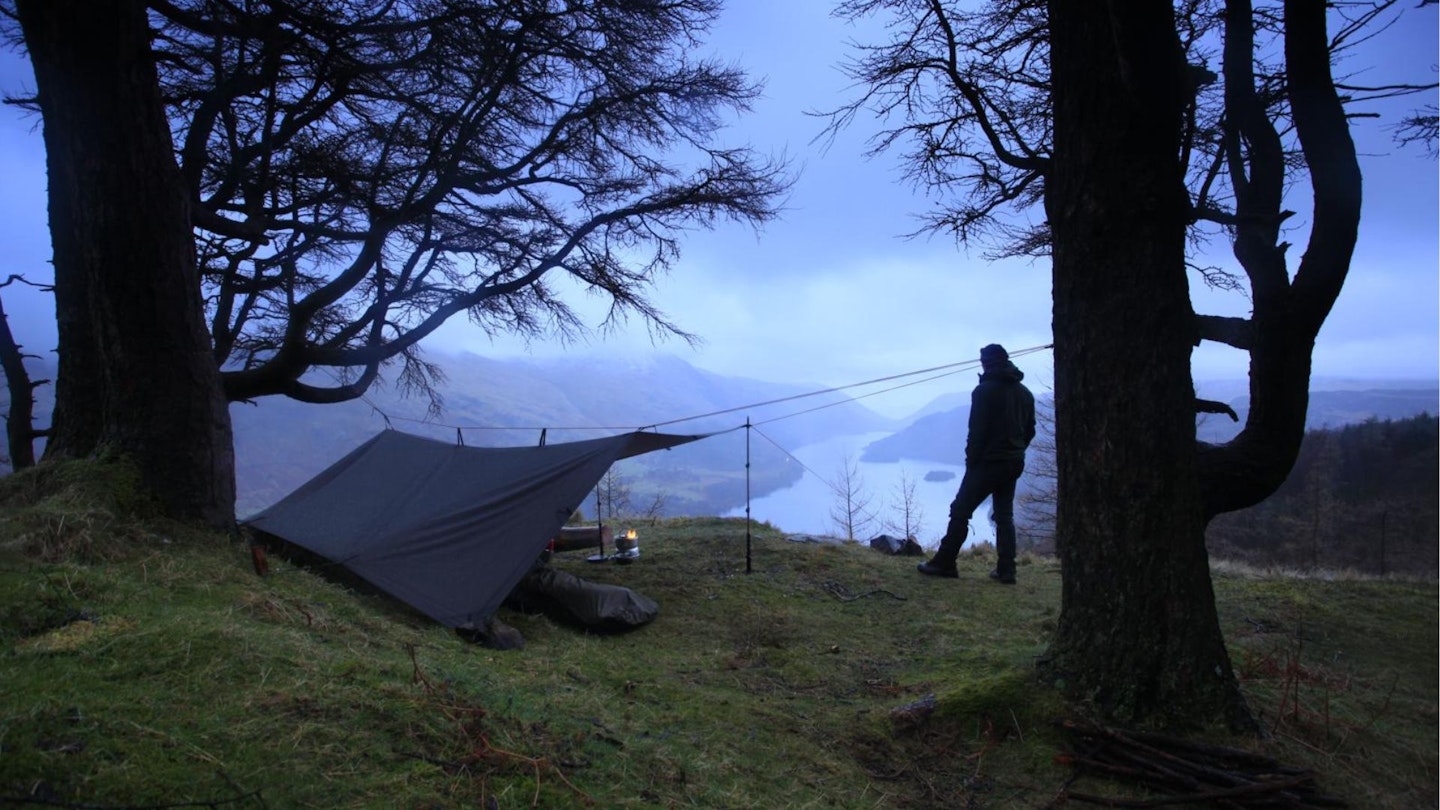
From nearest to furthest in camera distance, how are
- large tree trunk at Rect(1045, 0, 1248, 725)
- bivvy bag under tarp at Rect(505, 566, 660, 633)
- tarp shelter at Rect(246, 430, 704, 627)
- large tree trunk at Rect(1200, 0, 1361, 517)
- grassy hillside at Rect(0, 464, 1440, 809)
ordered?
grassy hillside at Rect(0, 464, 1440, 809)
large tree trunk at Rect(1045, 0, 1248, 725)
large tree trunk at Rect(1200, 0, 1361, 517)
tarp shelter at Rect(246, 430, 704, 627)
bivvy bag under tarp at Rect(505, 566, 660, 633)

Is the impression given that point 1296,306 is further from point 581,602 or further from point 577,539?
point 577,539

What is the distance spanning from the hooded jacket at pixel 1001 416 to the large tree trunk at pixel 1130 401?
326cm

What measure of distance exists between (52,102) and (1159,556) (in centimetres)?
641

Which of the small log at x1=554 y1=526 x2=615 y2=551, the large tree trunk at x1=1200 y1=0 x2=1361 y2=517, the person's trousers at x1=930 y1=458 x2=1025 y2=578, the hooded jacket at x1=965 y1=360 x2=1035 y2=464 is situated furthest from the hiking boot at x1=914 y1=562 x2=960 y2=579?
the large tree trunk at x1=1200 y1=0 x2=1361 y2=517

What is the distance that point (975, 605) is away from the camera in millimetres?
5949

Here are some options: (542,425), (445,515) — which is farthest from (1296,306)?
(542,425)

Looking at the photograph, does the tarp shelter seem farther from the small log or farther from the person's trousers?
the person's trousers

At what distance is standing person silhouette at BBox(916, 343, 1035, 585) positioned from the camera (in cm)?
650

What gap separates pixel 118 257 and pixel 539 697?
12.4ft

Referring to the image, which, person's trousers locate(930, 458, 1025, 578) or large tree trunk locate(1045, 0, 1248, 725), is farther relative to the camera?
person's trousers locate(930, 458, 1025, 578)

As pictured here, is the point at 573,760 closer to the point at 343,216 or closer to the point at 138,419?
the point at 138,419

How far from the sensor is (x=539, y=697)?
292 cm

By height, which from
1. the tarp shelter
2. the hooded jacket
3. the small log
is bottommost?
the small log

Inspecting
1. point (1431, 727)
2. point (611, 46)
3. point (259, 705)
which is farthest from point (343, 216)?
point (1431, 727)
